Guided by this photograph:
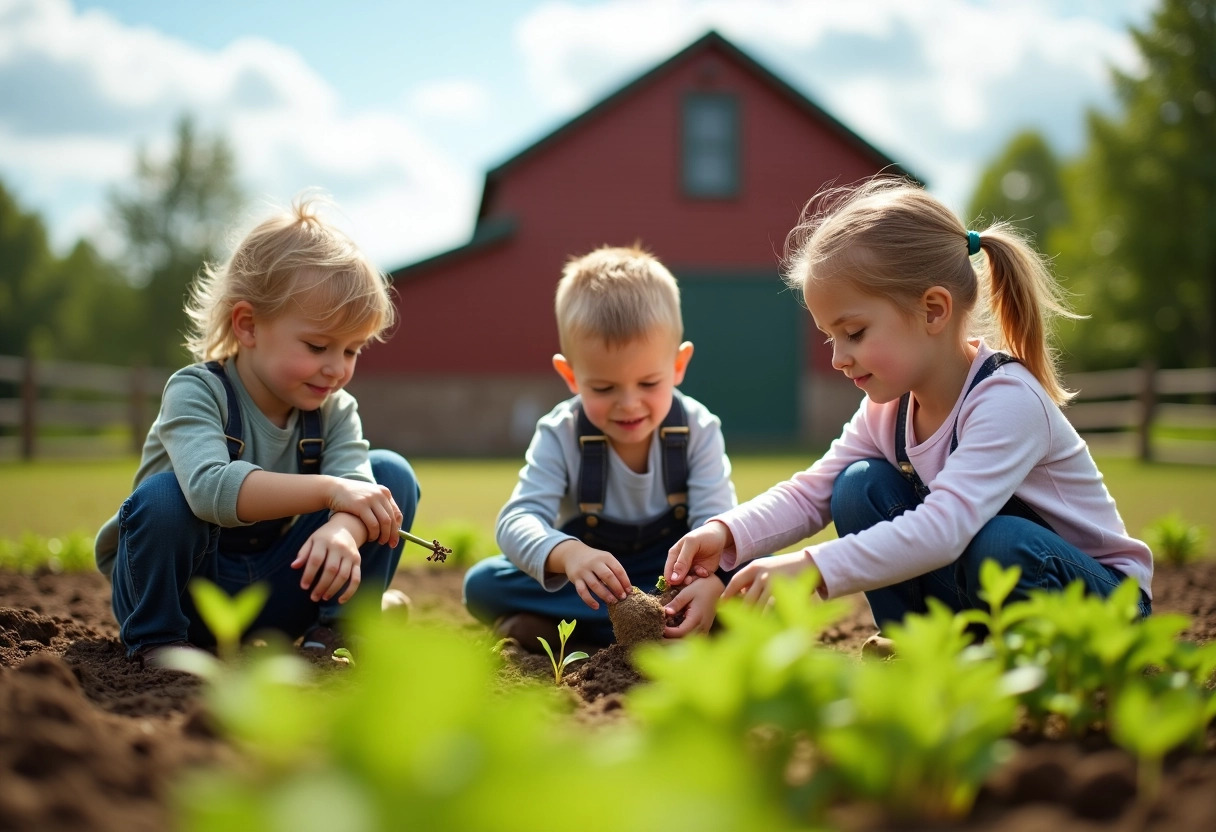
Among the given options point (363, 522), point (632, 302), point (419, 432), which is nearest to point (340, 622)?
point (363, 522)

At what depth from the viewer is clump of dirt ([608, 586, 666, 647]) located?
271cm

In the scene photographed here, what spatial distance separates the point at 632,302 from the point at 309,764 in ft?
7.52

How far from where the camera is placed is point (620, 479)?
11.9 feet

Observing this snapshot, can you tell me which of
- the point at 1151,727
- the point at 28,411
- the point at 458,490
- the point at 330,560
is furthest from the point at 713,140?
the point at 1151,727

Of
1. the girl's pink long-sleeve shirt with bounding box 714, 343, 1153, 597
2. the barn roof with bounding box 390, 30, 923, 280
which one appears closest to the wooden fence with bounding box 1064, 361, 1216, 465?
the barn roof with bounding box 390, 30, 923, 280

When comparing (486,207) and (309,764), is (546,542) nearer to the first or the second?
(309,764)

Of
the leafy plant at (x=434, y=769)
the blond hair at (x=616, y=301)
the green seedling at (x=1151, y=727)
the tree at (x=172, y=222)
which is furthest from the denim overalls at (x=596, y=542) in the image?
the tree at (x=172, y=222)

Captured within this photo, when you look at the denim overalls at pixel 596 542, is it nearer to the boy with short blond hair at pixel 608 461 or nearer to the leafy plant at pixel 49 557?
the boy with short blond hair at pixel 608 461

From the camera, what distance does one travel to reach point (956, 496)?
2623 millimetres

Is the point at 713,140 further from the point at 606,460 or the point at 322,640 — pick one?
the point at 322,640

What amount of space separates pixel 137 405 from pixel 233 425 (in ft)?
47.7

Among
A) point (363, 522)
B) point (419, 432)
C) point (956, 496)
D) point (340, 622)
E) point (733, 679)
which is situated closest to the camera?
point (733, 679)

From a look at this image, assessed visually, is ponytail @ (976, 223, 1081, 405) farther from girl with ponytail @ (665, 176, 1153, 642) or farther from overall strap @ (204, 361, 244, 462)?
overall strap @ (204, 361, 244, 462)

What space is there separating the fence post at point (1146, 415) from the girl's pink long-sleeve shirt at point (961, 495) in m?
13.2
